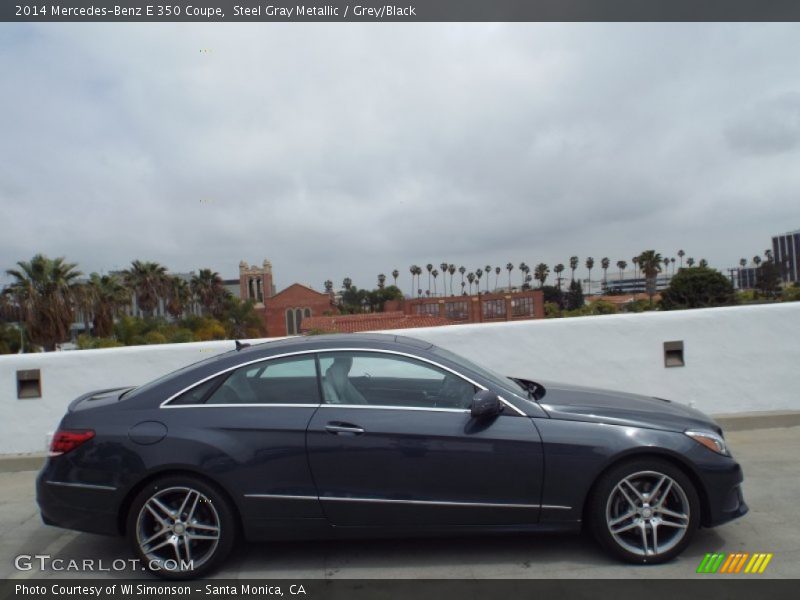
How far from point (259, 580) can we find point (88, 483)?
1.17m

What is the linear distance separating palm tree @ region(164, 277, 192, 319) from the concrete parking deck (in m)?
60.6

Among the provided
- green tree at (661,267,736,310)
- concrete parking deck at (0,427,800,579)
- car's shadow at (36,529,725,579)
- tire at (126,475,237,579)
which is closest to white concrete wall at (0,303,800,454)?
concrete parking deck at (0,427,800,579)

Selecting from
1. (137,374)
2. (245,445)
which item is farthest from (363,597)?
(137,374)

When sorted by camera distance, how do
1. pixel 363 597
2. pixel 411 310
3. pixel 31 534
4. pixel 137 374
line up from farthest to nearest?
pixel 411 310 → pixel 137 374 → pixel 31 534 → pixel 363 597

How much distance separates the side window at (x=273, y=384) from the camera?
390 cm

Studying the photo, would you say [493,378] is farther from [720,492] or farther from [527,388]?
[720,492]

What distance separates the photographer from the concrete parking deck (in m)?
3.68

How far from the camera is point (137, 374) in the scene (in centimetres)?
655

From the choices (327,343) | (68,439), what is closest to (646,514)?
(327,343)

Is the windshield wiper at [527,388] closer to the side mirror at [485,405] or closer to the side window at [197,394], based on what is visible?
the side mirror at [485,405]

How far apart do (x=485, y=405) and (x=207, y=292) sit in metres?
68.1

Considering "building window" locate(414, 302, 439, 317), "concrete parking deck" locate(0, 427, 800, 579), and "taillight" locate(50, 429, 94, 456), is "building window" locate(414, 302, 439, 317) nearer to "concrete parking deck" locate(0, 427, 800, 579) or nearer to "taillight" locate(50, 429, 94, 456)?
"concrete parking deck" locate(0, 427, 800, 579)

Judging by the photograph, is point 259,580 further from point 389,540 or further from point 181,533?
point 389,540

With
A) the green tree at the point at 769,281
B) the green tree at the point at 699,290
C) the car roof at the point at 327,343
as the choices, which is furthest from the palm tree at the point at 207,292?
the car roof at the point at 327,343
